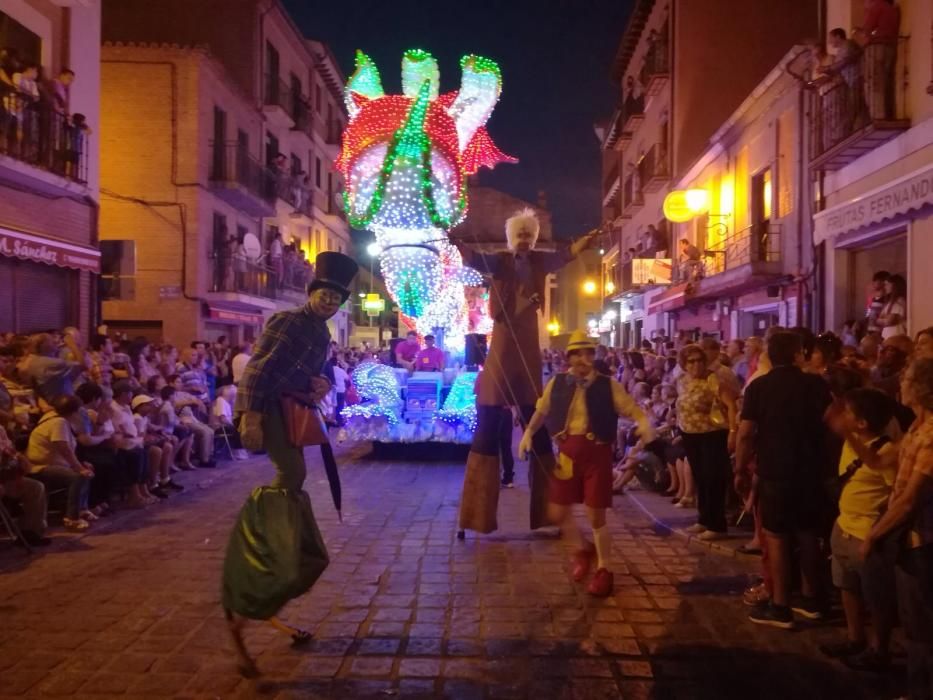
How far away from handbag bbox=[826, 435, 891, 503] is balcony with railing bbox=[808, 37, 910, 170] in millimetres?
6790

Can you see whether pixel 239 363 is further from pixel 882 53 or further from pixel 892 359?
pixel 892 359

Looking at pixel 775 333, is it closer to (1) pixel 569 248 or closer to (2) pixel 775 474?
(2) pixel 775 474

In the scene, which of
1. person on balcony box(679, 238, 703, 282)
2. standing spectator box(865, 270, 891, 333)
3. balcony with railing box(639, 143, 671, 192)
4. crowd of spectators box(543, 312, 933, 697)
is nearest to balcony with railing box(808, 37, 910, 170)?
standing spectator box(865, 270, 891, 333)

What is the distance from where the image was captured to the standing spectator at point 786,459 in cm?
480

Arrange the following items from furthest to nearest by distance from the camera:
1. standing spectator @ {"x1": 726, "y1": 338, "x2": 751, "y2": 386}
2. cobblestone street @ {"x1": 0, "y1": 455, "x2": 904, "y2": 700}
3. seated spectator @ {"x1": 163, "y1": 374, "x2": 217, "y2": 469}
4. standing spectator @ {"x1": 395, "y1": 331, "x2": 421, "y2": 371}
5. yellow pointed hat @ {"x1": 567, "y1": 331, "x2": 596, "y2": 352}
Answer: standing spectator @ {"x1": 395, "y1": 331, "x2": 421, "y2": 371}, seated spectator @ {"x1": 163, "y1": 374, "x2": 217, "y2": 469}, standing spectator @ {"x1": 726, "y1": 338, "x2": 751, "y2": 386}, yellow pointed hat @ {"x1": 567, "y1": 331, "x2": 596, "y2": 352}, cobblestone street @ {"x1": 0, "y1": 455, "x2": 904, "y2": 700}

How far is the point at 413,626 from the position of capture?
4.74 m

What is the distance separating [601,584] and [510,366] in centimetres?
209

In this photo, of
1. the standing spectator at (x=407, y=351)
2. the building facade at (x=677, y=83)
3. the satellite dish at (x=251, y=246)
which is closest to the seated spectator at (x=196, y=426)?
the standing spectator at (x=407, y=351)

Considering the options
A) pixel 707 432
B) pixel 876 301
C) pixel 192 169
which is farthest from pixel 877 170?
pixel 192 169

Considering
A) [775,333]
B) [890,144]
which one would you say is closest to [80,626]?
[775,333]

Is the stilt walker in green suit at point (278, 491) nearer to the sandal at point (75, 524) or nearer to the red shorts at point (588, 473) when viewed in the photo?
the red shorts at point (588, 473)

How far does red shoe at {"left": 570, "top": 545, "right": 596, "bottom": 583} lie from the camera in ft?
18.5

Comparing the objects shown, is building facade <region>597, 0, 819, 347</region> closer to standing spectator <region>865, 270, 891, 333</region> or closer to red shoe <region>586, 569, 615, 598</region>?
standing spectator <region>865, 270, 891, 333</region>

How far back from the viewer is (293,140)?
30.1 meters
